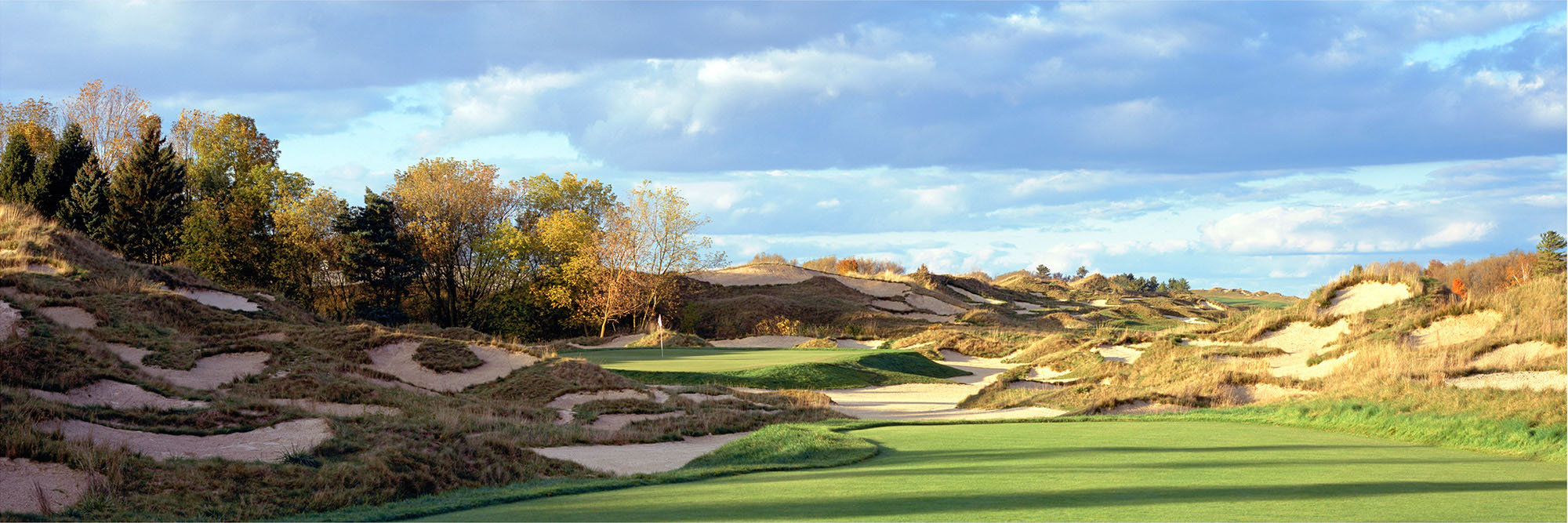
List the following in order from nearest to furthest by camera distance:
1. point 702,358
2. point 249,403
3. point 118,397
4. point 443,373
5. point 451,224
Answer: point 249,403 < point 118,397 < point 443,373 < point 702,358 < point 451,224

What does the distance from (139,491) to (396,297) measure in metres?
32.4

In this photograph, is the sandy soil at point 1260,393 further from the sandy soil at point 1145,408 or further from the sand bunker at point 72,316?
the sand bunker at point 72,316

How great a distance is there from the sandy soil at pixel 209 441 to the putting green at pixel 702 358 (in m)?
13.0

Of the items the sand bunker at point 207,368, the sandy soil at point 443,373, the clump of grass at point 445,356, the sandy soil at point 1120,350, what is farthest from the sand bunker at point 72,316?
the sandy soil at point 1120,350

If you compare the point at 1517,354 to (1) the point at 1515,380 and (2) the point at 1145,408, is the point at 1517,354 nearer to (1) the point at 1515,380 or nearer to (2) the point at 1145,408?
(1) the point at 1515,380

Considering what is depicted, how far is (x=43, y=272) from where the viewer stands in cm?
2217

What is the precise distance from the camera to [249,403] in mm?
12695

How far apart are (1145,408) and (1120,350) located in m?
9.90

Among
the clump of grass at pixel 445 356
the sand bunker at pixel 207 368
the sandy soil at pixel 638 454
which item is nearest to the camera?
the sandy soil at pixel 638 454

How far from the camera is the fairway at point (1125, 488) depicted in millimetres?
6082

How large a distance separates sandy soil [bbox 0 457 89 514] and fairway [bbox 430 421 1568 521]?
349 centimetres

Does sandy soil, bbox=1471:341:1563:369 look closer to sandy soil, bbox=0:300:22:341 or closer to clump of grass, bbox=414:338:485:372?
clump of grass, bbox=414:338:485:372

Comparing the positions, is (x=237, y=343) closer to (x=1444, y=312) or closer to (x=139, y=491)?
(x=139, y=491)

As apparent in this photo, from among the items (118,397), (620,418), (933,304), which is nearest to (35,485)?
(118,397)
